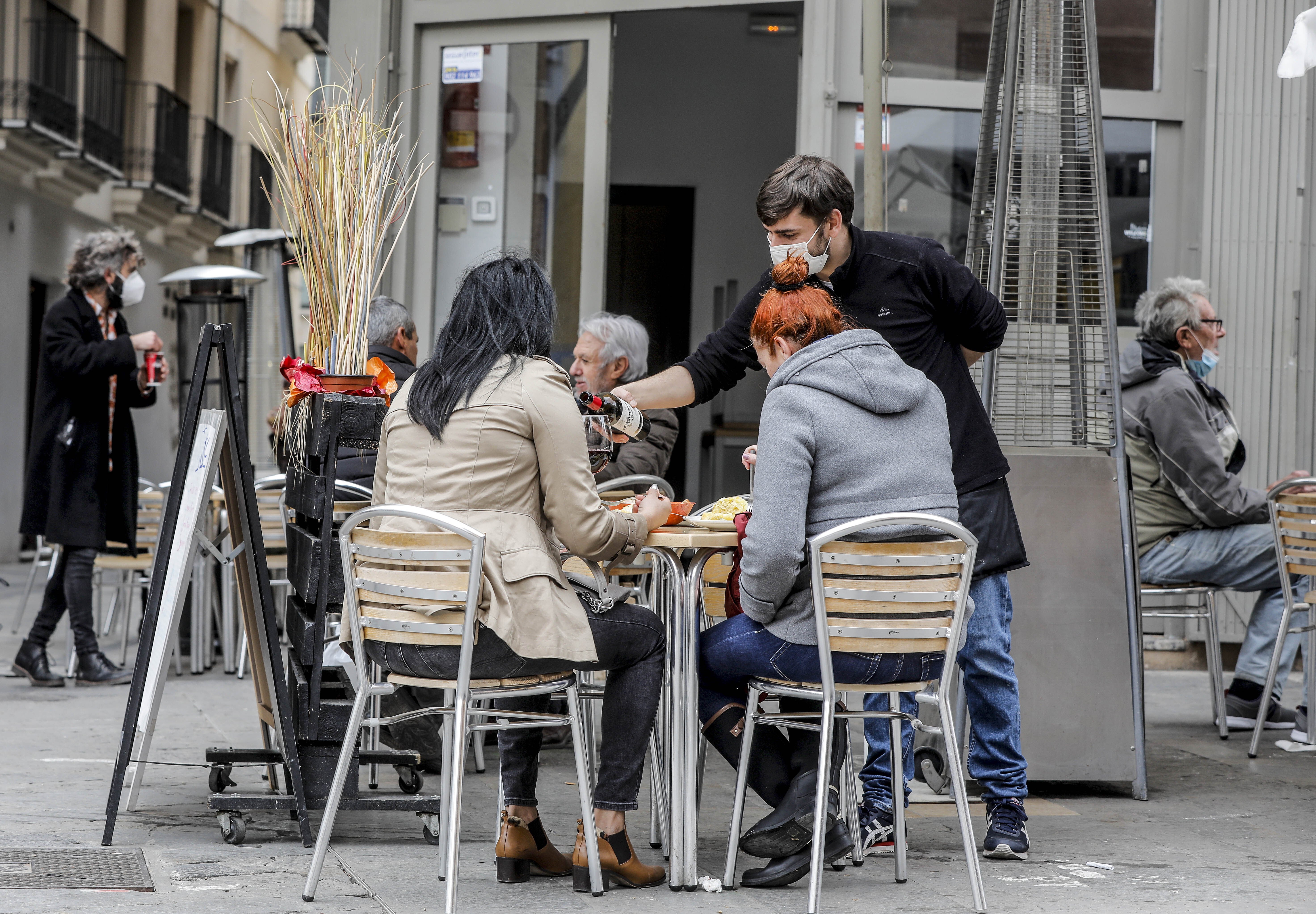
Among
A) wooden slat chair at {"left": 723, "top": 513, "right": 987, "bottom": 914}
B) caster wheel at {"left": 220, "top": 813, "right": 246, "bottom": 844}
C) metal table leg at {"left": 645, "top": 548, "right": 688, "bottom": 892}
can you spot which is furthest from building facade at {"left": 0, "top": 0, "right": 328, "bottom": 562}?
wooden slat chair at {"left": 723, "top": 513, "right": 987, "bottom": 914}

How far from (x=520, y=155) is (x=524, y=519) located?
4480 mm

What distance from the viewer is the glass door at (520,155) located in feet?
24.1

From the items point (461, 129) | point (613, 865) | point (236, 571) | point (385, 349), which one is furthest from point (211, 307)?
point (613, 865)

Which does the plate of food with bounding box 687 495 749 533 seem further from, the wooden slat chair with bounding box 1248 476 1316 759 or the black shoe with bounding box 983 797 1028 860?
the wooden slat chair with bounding box 1248 476 1316 759

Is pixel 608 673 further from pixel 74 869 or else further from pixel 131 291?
pixel 131 291

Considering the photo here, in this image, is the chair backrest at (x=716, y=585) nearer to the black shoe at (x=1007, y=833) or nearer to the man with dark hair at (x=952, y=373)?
the man with dark hair at (x=952, y=373)

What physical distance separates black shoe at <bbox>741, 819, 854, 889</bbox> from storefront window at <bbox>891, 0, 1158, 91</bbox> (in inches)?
179

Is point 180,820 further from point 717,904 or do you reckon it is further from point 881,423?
point 881,423

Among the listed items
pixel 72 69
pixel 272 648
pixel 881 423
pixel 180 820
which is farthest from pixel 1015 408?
pixel 72 69

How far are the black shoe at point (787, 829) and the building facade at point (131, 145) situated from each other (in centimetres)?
965

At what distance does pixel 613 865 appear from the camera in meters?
3.33

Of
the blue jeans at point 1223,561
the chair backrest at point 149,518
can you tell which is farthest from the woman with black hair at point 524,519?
the chair backrest at point 149,518

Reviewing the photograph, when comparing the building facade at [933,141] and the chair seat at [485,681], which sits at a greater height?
the building facade at [933,141]

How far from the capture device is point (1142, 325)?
228 inches
